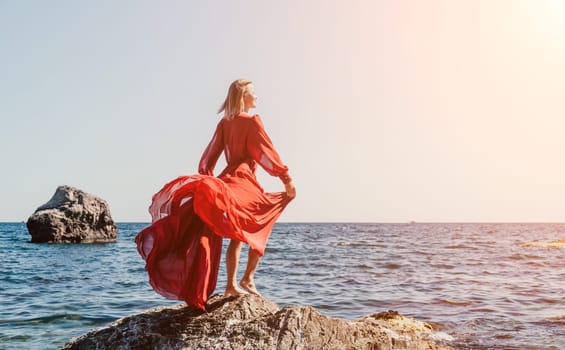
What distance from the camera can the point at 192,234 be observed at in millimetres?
5242

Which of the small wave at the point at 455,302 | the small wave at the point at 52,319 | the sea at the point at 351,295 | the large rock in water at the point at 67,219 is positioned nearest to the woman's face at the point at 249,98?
the sea at the point at 351,295

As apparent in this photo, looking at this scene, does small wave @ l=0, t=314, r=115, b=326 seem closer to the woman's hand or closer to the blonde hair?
the woman's hand

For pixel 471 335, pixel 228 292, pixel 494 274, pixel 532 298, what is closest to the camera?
pixel 228 292

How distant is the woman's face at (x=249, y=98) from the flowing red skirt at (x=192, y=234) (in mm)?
964

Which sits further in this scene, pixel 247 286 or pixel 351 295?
pixel 351 295

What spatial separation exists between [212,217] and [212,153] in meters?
1.01

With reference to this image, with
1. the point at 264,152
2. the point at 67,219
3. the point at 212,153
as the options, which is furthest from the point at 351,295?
the point at 67,219

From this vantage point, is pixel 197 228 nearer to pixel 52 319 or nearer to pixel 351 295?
pixel 52 319

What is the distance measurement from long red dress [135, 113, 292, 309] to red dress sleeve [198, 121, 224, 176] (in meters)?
0.42

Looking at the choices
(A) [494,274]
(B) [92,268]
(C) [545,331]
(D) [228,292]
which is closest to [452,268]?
(A) [494,274]

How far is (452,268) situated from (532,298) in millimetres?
7838

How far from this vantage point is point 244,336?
5.09 m

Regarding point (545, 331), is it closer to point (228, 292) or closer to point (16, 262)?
point (228, 292)

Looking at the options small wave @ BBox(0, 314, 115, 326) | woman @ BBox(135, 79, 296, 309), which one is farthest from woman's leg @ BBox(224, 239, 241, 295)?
small wave @ BBox(0, 314, 115, 326)
